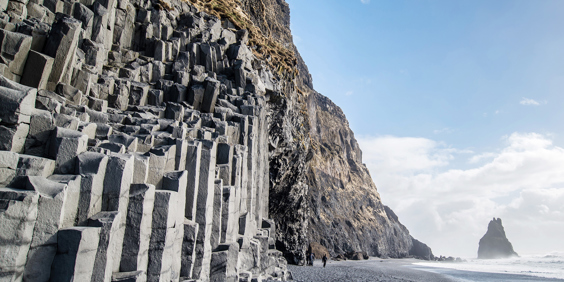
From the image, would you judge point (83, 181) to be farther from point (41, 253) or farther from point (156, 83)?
point (156, 83)

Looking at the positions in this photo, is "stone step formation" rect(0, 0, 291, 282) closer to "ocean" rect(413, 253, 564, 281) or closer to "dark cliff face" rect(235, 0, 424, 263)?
"dark cliff face" rect(235, 0, 424, 263)

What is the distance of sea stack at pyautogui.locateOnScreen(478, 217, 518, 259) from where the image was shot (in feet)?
487

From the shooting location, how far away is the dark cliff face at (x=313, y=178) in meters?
36.6

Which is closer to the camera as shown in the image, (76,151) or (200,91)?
(76,151)

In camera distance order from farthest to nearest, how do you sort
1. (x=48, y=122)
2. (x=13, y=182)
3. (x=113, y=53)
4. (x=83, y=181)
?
1. (x=113, y=53)
2. (x=48, y=122)
3. (x=83, y=181)
4. (x=13, y=182)

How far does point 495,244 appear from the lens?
153 meters

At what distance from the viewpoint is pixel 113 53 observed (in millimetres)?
19859

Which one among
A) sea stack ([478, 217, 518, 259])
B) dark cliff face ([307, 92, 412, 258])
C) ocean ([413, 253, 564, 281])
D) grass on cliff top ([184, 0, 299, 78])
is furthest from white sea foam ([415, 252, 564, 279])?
sea stack ([478, 217, 518, 259])

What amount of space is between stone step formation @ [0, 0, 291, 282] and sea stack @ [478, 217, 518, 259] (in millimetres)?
161052

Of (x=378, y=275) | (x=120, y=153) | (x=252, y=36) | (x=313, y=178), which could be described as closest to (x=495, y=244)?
(x=313, y=178)

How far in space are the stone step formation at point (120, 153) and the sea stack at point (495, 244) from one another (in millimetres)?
161052

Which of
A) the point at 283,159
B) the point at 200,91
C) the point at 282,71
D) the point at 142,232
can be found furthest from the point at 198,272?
the point at 282,71

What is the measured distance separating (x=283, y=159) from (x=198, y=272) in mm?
25443

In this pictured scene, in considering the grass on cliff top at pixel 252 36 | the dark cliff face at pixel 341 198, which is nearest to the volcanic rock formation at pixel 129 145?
the grass on cliff top at pixel 252 36
